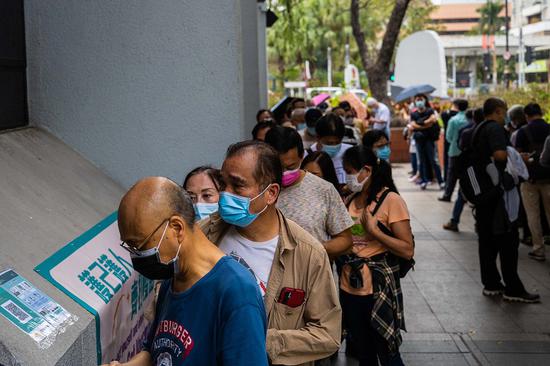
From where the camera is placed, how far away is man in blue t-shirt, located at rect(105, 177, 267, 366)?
235 centimetres

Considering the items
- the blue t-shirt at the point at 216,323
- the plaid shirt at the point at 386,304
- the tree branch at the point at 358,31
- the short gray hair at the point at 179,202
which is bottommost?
the plaid shirt at the point at 386,304

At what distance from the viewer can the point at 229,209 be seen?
3281 millimetres

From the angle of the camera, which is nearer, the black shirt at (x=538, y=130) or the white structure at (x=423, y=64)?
the black shirt at (x=538, y=130)

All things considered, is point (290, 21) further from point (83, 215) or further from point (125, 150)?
point (83, 215)

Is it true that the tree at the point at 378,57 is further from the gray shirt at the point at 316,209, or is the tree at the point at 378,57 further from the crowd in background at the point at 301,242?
the gray shirt at the point at 316,209

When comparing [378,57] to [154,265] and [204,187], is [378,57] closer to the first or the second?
[204,187]

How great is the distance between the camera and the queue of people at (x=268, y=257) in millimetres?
2422

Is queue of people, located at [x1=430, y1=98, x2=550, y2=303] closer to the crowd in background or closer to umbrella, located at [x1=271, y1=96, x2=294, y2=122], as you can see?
the crowd in background

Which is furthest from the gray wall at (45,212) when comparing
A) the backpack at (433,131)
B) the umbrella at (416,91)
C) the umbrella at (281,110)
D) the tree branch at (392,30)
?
the tree branch at (392,30)

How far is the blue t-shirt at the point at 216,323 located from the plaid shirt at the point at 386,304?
272cm

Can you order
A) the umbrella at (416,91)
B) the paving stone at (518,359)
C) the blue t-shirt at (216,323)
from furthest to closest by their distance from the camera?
the umbrella at (416,91) → the paving stone at (518,359) → the blue t-shirt at (216,323)

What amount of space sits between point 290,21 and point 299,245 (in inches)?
418

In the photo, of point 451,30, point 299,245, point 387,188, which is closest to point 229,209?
point 299,245

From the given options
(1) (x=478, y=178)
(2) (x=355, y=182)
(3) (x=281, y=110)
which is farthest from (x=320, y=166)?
(3) (x=281, y=110)
